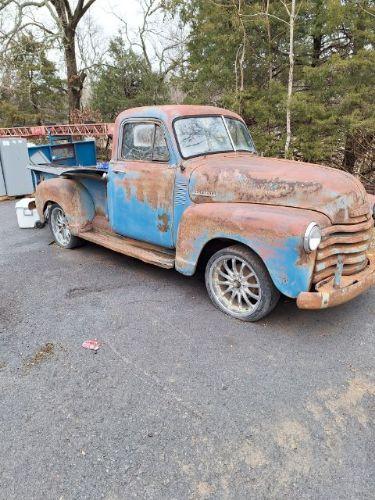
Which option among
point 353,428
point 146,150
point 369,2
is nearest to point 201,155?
point 146,150

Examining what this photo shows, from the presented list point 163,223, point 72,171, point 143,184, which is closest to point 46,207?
point 72,171

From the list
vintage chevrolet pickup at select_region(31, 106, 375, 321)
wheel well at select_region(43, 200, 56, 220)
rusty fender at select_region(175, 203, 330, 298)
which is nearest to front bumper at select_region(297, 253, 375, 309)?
vintage chevrolet pickup at select_region(31, 106, 375, 321)

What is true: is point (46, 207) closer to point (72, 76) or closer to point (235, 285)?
point (235, 285)

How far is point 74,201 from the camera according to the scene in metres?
5.26

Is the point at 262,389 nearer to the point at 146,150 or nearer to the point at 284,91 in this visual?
the point at 146,150

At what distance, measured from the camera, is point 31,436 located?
236 cm

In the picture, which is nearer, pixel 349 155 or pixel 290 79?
pixel 290 79

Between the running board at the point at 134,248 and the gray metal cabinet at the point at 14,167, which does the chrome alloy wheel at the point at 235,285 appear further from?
the gray metal cabinet at the point at 14,167

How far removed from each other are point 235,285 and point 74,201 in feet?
9.27

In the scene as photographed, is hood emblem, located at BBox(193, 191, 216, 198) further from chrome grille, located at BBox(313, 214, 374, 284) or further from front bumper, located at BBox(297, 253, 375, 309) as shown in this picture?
front bumper, located at BBox(297, 253, 375, 309)

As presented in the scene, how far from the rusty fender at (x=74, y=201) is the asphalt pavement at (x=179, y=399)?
1335 mm

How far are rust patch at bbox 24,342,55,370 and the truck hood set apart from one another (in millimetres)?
1972

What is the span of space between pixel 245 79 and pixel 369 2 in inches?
109

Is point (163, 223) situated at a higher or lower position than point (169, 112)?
lower
